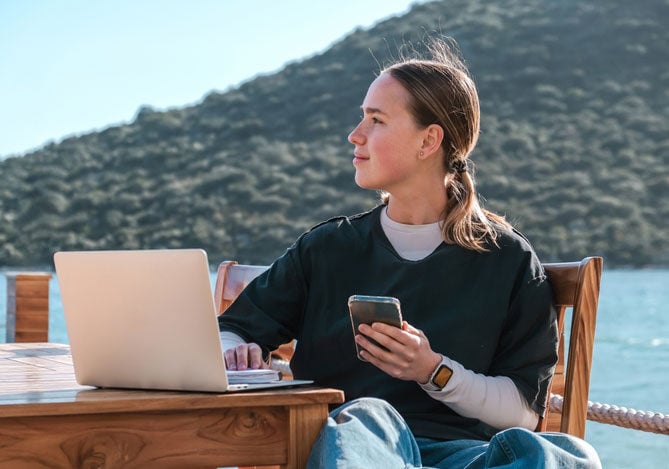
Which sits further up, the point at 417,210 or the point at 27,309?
the point at 417,210

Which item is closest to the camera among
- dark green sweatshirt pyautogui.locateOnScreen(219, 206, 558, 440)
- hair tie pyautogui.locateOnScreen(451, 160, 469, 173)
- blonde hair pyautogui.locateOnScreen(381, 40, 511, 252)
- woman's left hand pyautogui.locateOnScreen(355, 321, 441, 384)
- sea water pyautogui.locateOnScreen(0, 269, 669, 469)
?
woman's left hand pyautogui.locateOnScreen(355, 321, 441, 384)

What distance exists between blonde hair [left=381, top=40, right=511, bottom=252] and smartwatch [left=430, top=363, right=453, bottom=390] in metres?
0.39

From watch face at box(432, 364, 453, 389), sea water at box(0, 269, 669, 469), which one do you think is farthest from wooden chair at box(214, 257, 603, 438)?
sea water at box(0, 269, 669, 469)

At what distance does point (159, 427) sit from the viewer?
159cm

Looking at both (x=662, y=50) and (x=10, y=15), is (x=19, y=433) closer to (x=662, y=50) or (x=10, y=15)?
(x=10, y=15)

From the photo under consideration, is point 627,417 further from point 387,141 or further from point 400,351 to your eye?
point 400,351

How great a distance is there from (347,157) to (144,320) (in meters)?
24.9

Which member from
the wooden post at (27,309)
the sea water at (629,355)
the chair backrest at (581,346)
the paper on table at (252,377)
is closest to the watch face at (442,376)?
the chair backrest at (581,346)

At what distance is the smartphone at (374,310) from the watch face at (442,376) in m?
0.20

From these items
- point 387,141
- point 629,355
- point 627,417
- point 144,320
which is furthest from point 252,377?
point 629,355

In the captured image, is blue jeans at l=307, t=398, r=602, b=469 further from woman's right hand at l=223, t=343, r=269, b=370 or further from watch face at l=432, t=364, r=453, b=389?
woman's right hand at l=223, t=343, r=269, b=370

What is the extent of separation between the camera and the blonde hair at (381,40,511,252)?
7.73ft

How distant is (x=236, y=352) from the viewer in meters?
2.07

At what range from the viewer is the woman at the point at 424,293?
206 centimetres
